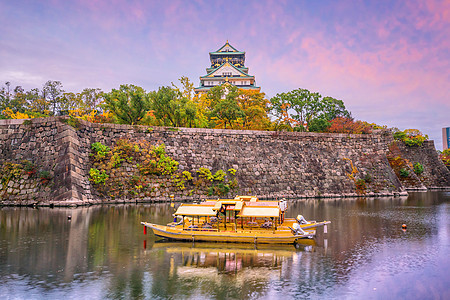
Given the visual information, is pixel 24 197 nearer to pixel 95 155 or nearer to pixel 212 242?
pixel 95 155

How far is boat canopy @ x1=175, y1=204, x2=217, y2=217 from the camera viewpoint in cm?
1581

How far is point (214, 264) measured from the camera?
12484mm

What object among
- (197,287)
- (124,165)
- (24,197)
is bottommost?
(197,287)

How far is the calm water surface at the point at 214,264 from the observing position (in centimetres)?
983

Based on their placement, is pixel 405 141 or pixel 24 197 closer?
pixel 24 197

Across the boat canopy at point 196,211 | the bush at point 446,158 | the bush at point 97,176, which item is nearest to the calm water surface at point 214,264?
the boat canopy at point 196,211

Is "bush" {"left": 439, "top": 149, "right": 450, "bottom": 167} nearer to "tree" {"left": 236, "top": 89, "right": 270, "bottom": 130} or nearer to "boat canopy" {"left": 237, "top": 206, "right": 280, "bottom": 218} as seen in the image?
"tree" {"left": 236, "top": 89, "right": 270, "bottom": 130}

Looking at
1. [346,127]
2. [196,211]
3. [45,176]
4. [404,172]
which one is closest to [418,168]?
[404,172]

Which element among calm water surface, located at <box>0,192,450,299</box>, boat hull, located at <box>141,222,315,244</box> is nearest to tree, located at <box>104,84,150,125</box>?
calm water surface, located at <box>0,192,450,299</box>

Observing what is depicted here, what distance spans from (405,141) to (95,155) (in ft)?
136

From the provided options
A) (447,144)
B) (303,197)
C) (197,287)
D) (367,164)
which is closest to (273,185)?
(303,197)

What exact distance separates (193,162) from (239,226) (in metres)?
17.1

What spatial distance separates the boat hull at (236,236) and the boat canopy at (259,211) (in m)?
0.73

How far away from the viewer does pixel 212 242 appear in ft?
51.2
